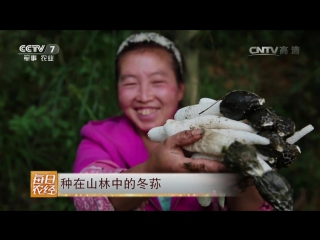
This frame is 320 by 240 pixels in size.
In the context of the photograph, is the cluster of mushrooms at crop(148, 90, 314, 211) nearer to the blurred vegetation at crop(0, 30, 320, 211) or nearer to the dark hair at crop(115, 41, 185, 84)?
the dark hair at crop(115, 41, 185, 84)

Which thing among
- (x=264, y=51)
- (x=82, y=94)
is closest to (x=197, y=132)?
(x=264, y=51)

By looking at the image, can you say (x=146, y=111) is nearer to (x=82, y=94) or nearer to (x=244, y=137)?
(x=82, y=94)

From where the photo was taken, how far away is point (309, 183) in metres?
1.44

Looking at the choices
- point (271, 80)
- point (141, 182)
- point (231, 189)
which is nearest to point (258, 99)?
point (231, 189)

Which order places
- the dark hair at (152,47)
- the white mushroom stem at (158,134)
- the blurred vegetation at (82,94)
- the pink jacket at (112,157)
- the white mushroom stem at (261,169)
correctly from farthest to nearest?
the blurred vegetation at (82,94) → the dark hair at (152,47) → the pink jacket at (112,157) → the white mushroom stem at (158,134) → the white mushroom stem at (261,169)

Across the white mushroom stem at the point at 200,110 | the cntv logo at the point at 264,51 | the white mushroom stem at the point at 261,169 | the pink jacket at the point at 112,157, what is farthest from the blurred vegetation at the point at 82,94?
the white mushroom stem at the point at 261,169

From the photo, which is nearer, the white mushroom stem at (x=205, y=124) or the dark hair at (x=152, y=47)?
the white mushroom stem at (x=205, y=124)

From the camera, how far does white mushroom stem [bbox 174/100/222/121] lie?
2.78 ft

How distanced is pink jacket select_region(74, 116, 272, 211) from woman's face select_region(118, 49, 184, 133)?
0.04 metres

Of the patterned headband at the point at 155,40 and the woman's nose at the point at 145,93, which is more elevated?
the patterned headband at the point at 155,40

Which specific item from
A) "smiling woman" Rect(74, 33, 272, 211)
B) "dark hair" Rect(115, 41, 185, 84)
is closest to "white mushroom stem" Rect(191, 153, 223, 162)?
"smiling woman" Rect(74, 33, 272, 211)

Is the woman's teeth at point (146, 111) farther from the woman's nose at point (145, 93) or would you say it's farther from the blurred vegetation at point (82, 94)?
the blurred vegetation at point (82, 94)

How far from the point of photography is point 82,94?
141cm

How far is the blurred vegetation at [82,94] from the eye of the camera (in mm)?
1365
